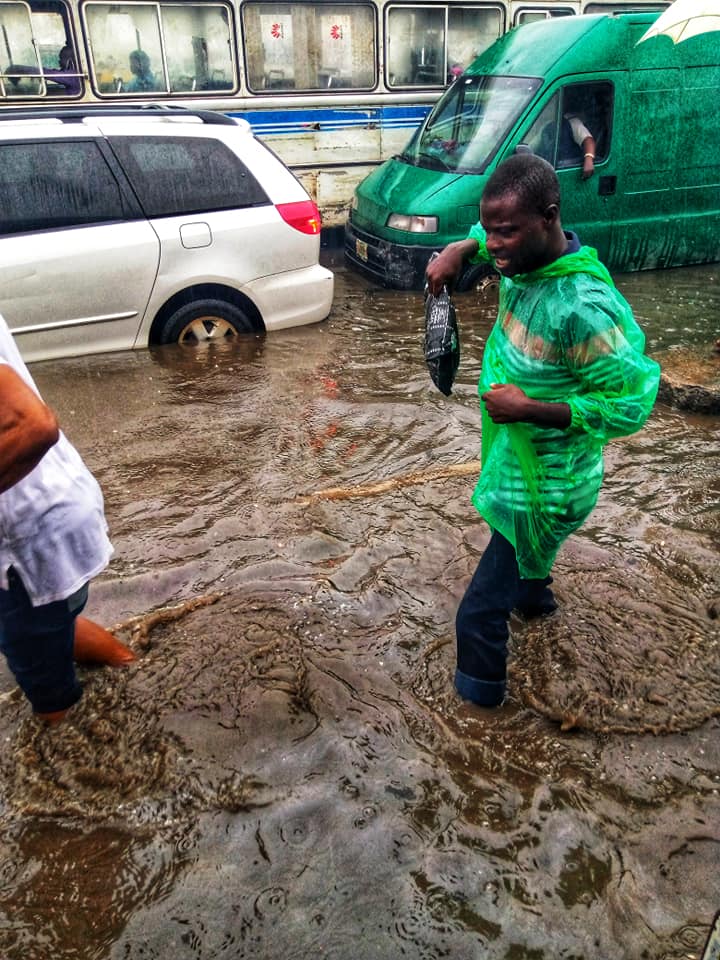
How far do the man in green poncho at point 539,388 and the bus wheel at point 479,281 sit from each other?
5.74 meters

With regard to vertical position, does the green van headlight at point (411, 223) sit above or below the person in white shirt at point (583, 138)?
below

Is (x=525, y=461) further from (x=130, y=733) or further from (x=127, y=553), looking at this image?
(x=127, y=553)

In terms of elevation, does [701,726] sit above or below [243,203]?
below

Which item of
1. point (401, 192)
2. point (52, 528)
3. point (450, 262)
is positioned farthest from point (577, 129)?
point (52, 528)

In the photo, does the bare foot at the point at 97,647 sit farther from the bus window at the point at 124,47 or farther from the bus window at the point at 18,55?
the bus window at the point at 124,47

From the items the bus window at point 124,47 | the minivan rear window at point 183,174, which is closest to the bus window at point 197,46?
the bus window at point 124,47

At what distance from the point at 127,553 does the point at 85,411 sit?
201cm

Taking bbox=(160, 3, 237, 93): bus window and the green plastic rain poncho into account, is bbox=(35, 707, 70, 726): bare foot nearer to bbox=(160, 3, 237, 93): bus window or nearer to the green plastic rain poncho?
the green plastic rain poncho

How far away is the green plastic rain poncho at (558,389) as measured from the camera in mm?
2178

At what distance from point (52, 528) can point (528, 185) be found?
1.65 m

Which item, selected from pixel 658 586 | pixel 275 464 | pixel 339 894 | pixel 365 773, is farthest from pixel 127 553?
pixel 658 586

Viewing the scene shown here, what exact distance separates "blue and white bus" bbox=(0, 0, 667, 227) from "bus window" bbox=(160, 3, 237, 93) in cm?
1

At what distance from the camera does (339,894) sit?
7.39ft

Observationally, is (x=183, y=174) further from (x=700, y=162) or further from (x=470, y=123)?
(x=700, y=162)
